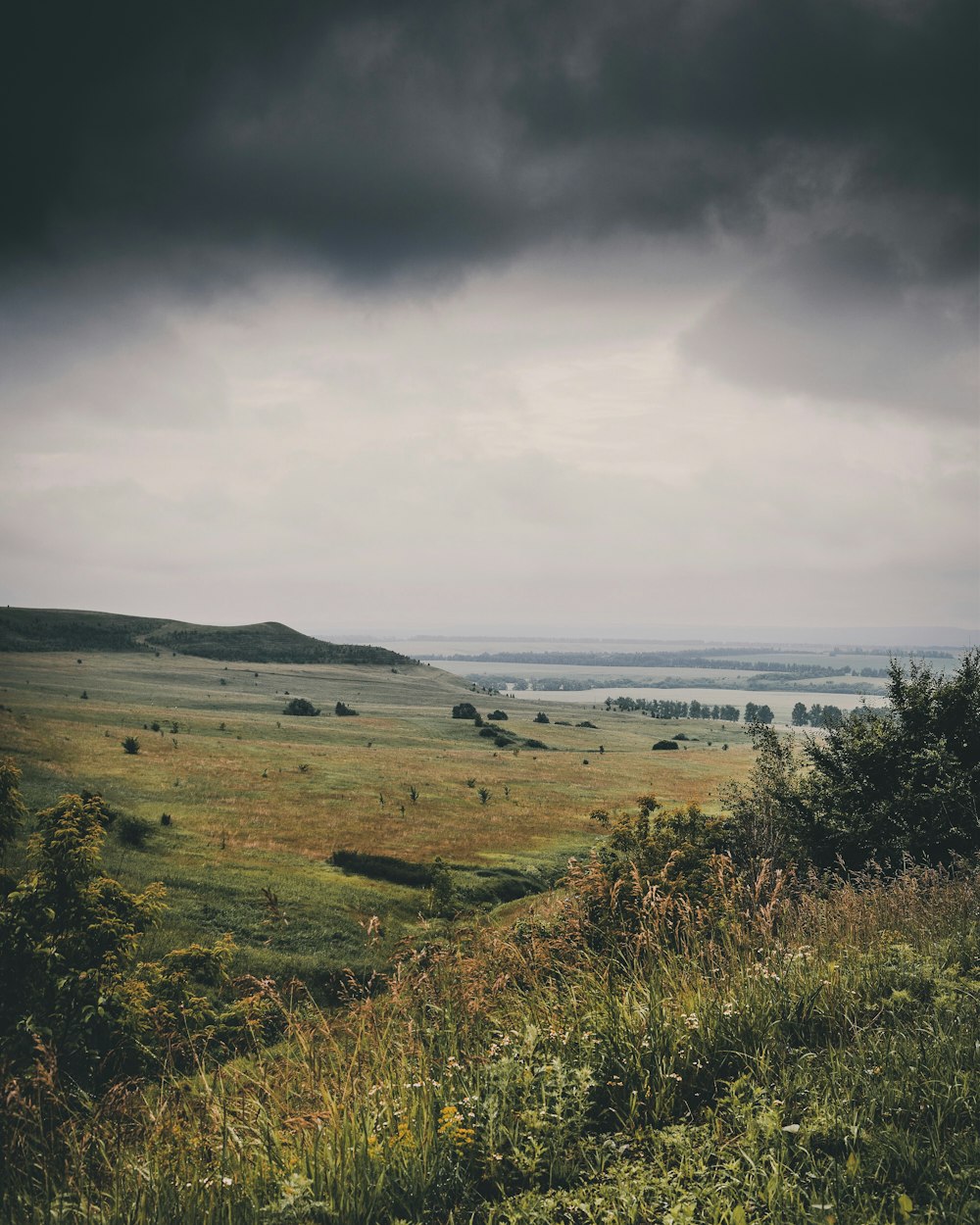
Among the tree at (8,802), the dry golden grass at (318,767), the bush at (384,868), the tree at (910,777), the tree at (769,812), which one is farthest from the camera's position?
the dry golden grass at (318,767)

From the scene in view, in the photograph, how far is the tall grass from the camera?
3.79 metres

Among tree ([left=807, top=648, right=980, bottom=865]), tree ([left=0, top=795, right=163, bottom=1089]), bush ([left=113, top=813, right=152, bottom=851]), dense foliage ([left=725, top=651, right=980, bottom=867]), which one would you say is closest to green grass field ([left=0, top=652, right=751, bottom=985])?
bush ([left=113, top=813, right=152, bottom=851])

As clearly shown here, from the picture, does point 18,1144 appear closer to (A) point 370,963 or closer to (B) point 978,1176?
(B) point 978,1176

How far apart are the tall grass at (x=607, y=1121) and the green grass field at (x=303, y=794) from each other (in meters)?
1.76

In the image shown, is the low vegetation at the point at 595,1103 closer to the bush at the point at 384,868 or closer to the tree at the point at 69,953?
the tree at the point at 69,953

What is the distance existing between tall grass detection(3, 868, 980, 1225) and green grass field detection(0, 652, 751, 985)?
5.77 ft

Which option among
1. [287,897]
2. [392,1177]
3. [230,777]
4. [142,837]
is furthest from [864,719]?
[230,777]

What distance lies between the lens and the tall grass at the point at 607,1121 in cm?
379

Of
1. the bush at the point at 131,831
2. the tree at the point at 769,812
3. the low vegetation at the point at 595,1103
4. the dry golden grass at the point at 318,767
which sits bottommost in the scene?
the dry golden grass at the point at 318,767

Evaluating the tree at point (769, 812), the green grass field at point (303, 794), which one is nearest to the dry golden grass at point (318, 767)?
the green grass field at point (303, 794)

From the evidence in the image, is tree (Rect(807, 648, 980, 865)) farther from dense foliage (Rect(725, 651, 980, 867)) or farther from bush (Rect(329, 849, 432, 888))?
bush (Rect(329, 849, 432, 888))

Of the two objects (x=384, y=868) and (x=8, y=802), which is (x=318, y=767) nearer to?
(x=384, y=868)

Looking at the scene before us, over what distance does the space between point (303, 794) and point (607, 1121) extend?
5372 centimetres

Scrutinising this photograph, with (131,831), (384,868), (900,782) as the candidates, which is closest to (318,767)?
(384,868)
